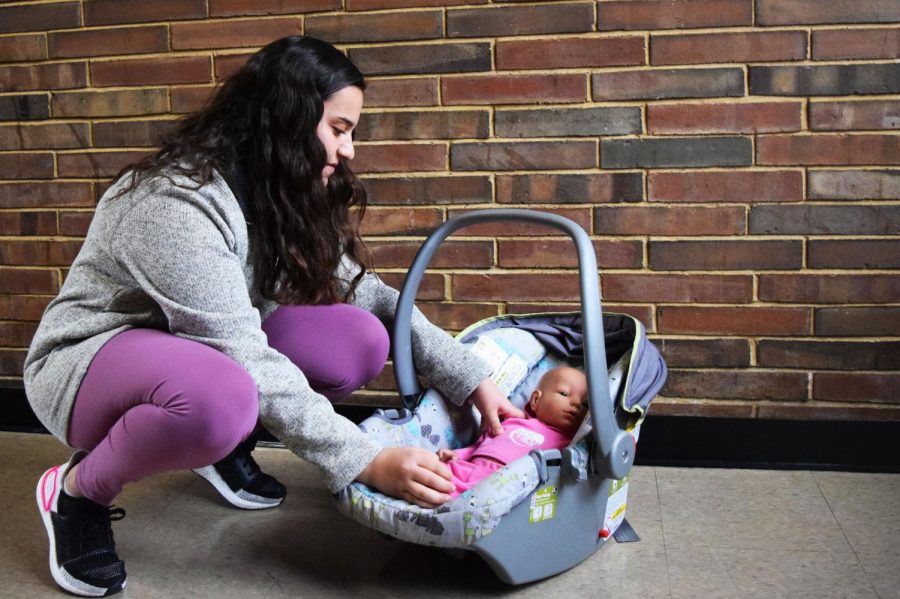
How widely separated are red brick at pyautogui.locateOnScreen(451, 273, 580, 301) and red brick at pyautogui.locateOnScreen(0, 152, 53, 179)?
3.70 feet

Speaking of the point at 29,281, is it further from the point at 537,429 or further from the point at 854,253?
the point at 854,253

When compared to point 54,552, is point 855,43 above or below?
above

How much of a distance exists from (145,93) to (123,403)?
3.73 feet

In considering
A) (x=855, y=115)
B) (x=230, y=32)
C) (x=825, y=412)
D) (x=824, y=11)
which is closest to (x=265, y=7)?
(x=230, y=32)

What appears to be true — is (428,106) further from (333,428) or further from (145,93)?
(333,428)

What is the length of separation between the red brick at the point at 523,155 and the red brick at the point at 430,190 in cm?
4

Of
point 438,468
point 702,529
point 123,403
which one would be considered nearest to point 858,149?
point 702,529

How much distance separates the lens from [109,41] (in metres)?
2.25

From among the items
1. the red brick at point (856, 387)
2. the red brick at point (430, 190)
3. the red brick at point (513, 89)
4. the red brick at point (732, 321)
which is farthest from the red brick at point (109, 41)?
the red brick at point (856, 387)

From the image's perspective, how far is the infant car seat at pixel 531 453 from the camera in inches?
52.8

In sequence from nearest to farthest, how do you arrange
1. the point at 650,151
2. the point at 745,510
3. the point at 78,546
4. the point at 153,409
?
1. the point at 153,409
2. the point at 78,546
3. the point at 745,510
4. the point at 650,151

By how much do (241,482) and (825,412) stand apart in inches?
52.4

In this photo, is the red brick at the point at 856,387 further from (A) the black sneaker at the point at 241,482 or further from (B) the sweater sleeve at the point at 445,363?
(A) the black sneaker at the point at 241,482

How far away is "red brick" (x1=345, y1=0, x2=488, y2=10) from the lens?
81.0 inches
